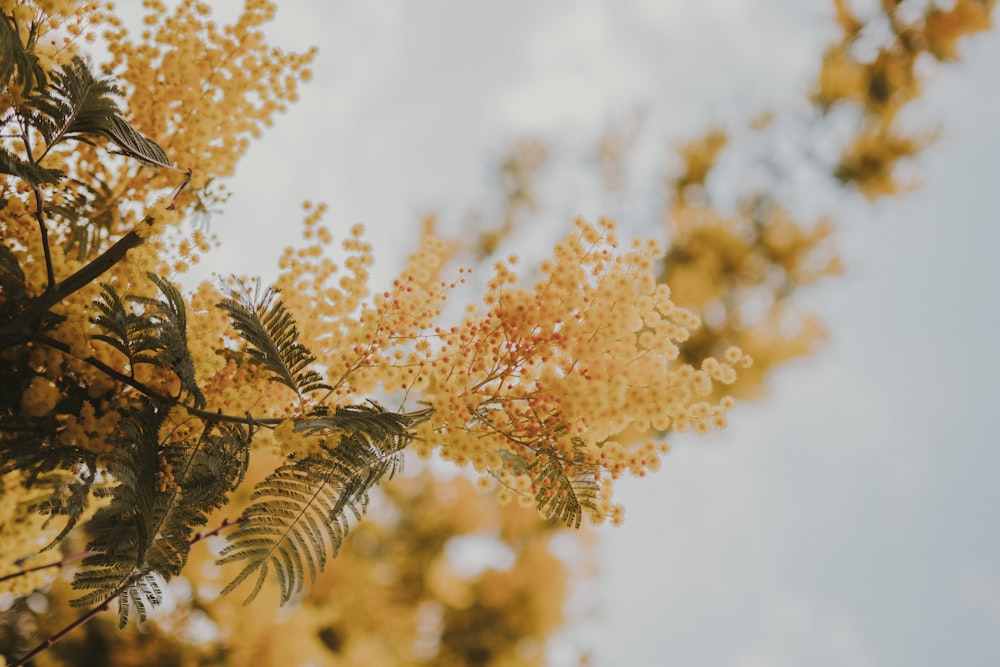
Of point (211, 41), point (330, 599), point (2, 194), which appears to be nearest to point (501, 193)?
point (330, 599)

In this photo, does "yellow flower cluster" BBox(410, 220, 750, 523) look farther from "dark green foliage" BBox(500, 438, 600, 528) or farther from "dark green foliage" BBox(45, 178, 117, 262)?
"dark green foliage" BBox(45, 178, 117, 262)

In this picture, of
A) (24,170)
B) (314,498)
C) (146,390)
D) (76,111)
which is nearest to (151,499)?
(146,390)

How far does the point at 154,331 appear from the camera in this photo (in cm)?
138

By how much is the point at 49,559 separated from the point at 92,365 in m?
1.49

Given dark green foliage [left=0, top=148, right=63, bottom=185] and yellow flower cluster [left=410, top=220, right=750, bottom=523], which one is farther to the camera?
yellow flower cluster [left=410, top=220, right=750, bottom=523]

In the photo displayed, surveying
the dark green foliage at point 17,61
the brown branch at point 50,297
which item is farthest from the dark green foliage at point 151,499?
the dark green foliage at point 17,61

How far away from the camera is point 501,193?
8.33 metres

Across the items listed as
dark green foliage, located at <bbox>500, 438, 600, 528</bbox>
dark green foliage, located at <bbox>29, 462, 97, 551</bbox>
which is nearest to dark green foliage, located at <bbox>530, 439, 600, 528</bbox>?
dark green foliage, located at <bbox>500, 438, 600, 528</bbox>

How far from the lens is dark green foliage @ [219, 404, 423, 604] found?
1.40 m

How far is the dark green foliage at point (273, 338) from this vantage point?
1.44 meters

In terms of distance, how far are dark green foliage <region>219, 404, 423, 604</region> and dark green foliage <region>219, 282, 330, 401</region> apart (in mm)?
129

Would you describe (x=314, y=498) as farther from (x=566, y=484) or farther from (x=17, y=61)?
(x=17, y=61)

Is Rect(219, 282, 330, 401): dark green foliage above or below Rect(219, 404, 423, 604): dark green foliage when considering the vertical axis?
above

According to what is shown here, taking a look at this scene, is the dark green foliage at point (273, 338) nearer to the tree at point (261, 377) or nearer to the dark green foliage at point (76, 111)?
the tree at point (261, 377)
